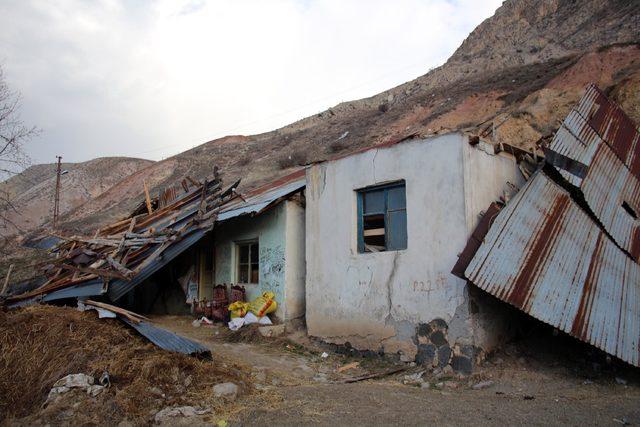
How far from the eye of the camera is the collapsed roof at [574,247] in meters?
6.51

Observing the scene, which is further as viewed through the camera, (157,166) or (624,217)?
(157,166)

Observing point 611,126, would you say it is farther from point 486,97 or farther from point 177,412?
point 486,97

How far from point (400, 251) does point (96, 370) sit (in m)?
4.82

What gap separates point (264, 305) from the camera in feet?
33.5

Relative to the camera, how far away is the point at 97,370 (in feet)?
18.8

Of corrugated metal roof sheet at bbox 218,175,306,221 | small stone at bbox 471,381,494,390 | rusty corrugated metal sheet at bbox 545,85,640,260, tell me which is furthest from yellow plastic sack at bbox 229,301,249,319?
rusty corrugated metal sheet at bbox 545,85,640,260

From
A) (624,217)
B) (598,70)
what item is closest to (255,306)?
(624,217)

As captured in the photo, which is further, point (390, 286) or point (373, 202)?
point (373, 202)

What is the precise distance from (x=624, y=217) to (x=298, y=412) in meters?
6.85

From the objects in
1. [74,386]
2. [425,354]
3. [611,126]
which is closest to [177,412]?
[74,386]

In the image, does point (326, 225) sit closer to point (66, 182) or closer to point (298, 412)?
point (298, 412)

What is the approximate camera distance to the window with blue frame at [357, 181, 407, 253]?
830cm

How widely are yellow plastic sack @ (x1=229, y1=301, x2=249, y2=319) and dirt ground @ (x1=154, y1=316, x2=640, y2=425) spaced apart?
72.2 inches

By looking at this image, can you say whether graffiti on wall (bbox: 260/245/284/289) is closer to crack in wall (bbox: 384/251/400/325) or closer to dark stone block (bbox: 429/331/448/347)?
crack in wall (bbox: 384/251/400/325)
